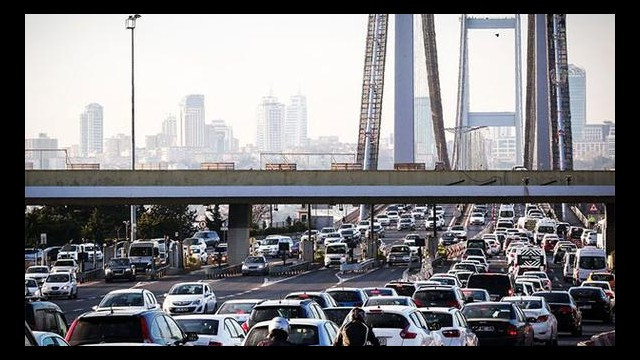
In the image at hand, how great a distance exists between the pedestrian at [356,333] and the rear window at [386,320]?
4511 millimetres

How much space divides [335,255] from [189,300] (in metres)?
43.3

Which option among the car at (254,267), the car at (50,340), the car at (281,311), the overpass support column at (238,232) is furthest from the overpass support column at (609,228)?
the car at (50,340)

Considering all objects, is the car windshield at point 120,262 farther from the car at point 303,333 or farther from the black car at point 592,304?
the car at point 303,333

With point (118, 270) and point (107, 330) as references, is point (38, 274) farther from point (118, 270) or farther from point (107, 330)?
point (107, 330)

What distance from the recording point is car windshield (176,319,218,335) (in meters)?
22.4

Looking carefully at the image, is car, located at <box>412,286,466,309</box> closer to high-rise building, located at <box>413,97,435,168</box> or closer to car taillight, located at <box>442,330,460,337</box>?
car taillight, located at <box>442,330,460,337</box>

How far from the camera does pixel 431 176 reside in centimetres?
6600

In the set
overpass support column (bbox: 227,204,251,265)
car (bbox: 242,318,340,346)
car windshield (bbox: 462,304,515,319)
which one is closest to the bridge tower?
overpass support column (bbox: 227,204,251,265)

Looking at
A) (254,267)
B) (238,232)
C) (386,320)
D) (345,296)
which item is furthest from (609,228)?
(386,320)

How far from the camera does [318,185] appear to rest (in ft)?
216

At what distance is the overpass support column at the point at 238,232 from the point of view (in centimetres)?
8106

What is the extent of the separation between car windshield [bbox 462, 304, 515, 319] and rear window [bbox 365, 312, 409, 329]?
13.4 ft
